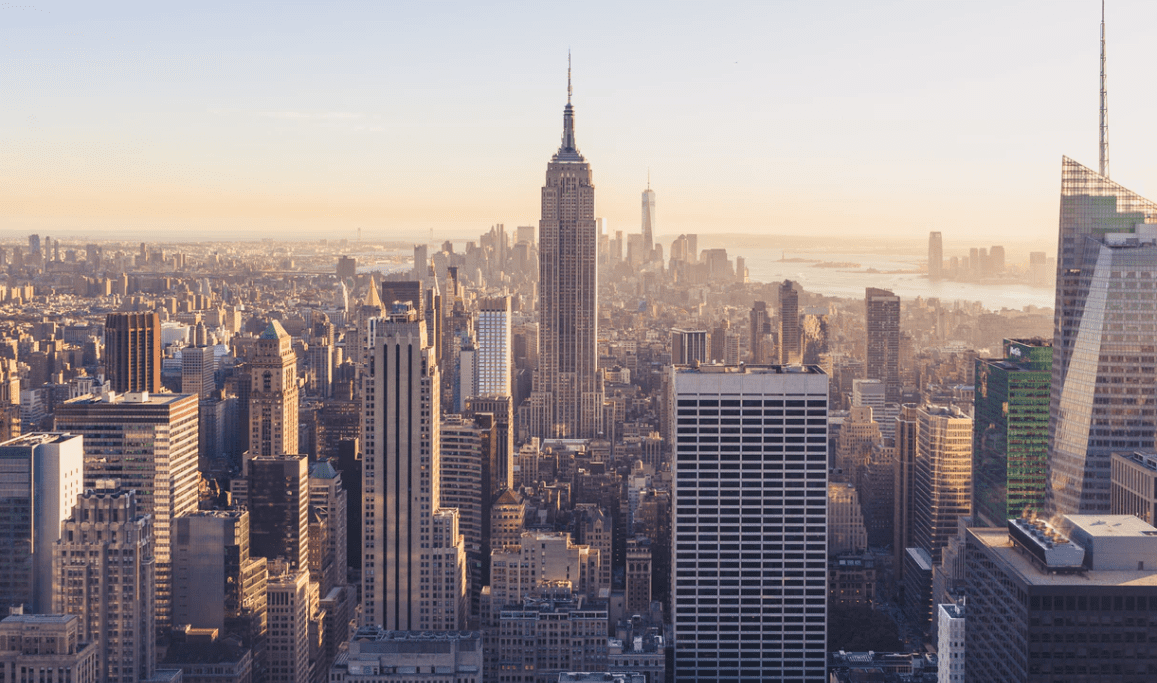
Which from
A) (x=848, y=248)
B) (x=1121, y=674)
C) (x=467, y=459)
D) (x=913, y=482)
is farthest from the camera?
(x=913, y=482)

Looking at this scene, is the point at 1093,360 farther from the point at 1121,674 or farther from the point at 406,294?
the point at 406,294

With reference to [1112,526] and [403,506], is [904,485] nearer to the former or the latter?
[403,506]

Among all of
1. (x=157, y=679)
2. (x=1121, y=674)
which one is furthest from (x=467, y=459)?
(x=1121, y=674)

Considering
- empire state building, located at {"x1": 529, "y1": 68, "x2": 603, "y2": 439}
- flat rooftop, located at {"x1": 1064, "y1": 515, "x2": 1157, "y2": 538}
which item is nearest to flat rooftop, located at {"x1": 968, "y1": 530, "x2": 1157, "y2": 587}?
flat rooftop, located at {"x1": 1064, "y1": 515, "x2": 1157, "y2": 538}

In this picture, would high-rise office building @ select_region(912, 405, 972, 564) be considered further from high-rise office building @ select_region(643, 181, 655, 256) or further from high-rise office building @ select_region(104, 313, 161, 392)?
high-rise office building @ select_region(104, 313, 161, 392)

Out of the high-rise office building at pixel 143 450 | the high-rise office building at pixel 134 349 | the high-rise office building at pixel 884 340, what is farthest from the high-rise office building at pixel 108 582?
the high-rise office building at pixel 884 340

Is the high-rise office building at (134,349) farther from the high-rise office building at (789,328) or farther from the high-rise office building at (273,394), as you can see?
the high-rise office building at (789,328)
